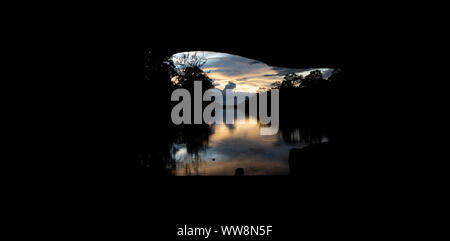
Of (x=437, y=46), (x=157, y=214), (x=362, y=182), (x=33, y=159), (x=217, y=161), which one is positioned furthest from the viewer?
(x=217, y=161)

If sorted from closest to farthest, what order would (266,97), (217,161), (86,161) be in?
(86,161) → (217,161) → (266,97)

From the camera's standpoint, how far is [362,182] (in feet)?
6.27

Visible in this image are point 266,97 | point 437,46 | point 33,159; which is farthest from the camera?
point 266,97

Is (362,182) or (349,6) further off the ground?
(349,6)

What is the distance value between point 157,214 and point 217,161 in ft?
58.3

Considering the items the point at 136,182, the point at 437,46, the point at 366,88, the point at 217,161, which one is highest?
the point at 437,46

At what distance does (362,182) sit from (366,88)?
95 centimetres

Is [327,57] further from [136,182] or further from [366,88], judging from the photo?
[136,182]

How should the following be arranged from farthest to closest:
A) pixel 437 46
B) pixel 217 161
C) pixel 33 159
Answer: pixel 217 161 → pixel 437 46 → pixel 33 159

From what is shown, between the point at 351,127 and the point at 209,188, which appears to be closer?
the point at 209,188
